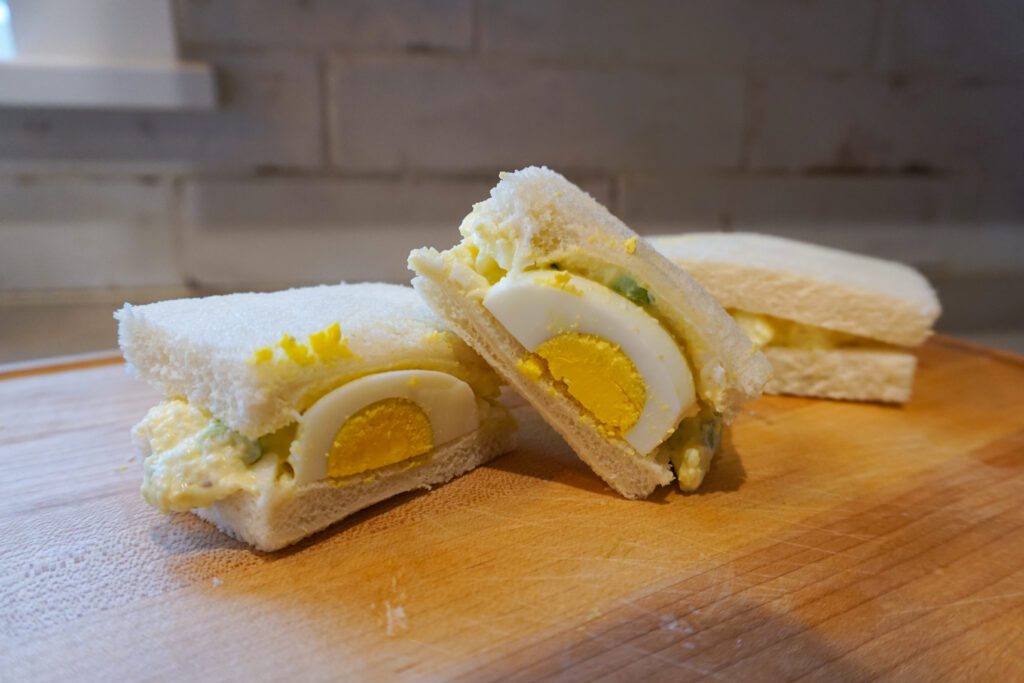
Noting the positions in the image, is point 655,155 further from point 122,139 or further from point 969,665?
point 969,665

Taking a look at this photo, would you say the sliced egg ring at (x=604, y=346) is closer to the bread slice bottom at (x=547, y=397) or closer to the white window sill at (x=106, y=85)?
the bread slice bottom at (x=547, y=397)

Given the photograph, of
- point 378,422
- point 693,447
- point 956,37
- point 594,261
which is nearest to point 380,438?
point 378,422

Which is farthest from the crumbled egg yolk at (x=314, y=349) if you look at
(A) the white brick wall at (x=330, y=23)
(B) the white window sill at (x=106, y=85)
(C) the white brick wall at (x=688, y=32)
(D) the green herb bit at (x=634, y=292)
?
(C) the white brick wall at (x=688, y=32)

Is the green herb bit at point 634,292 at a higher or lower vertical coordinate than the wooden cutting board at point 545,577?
higher

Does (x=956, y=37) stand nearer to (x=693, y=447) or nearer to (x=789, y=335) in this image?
(x=789, y=335)

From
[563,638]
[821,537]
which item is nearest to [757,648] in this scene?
[563,638]

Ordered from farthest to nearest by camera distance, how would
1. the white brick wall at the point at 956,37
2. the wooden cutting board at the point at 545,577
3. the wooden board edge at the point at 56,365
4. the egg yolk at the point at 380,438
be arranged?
the white brick wall at the point at 956,37 → the wooden board edge at the point at 56,365 → the egg yolk at the point at 380,438 → the wooden cutting board at the point at 545,577
